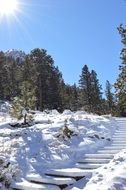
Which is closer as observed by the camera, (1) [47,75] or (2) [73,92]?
(1) [47,75]

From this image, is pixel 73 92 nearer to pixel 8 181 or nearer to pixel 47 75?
pixel 47 75

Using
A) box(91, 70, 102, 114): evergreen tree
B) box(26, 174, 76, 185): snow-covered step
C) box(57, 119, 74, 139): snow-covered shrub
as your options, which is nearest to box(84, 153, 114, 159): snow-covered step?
box(57, 119, 74, 139): snow-covered shrub

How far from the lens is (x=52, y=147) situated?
604 inches

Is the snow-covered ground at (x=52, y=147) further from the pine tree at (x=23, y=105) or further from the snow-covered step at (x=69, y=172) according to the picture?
the pine tree at (x=23, y=105)

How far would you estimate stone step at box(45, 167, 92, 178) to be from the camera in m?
12.5

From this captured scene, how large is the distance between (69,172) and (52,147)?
2.81 meters

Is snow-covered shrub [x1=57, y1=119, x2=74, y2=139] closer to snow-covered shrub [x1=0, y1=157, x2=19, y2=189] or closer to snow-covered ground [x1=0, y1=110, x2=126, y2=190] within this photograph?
snow-covered ground [x1=0, y1=110, x2=126, y2=190]

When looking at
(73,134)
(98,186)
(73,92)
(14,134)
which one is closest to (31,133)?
(14,134)

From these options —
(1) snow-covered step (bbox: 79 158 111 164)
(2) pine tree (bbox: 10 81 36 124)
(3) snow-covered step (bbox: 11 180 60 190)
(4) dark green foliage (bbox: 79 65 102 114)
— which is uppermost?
(4) dark green foliage (bbox: 79 65 102 114)

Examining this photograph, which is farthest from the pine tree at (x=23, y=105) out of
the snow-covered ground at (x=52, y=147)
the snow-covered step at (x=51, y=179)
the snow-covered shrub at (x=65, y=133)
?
the snow-covered step at (x=51, y=179)

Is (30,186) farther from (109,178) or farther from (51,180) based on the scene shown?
(109,178)

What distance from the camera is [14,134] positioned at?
17.2 meters

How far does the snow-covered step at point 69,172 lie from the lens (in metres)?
12.5

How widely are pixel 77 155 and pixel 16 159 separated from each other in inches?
91.9
